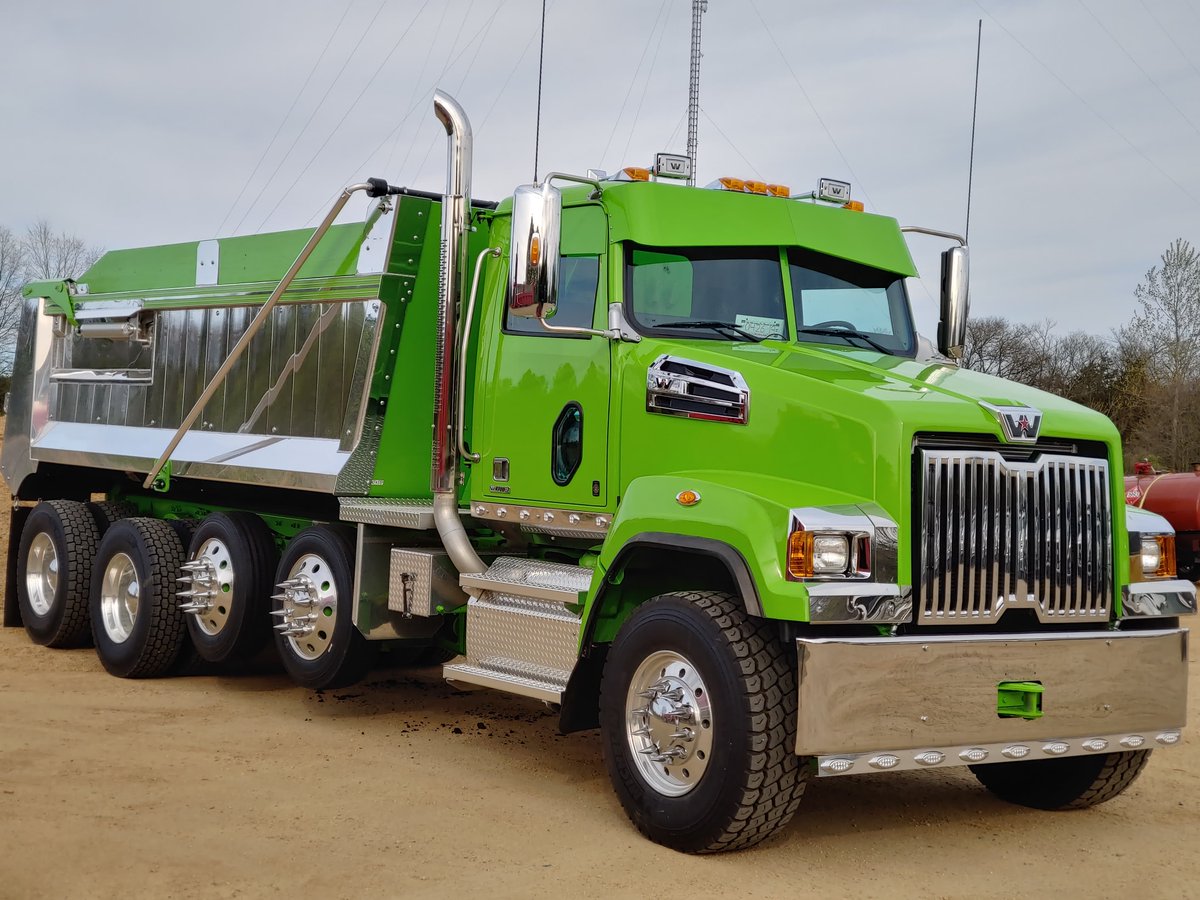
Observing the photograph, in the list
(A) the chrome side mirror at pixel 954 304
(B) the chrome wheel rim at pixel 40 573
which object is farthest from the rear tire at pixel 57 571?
(A) the chrome side mirror at pixel 954 304

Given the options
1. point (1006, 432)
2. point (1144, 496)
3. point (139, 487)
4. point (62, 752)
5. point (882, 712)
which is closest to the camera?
point (882, 712)

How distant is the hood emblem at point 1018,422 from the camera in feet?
18.3

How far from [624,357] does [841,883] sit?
8.35ft

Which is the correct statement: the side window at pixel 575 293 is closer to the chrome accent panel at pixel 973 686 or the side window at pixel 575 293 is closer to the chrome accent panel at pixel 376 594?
the chrome accent panel at pixel 376 594

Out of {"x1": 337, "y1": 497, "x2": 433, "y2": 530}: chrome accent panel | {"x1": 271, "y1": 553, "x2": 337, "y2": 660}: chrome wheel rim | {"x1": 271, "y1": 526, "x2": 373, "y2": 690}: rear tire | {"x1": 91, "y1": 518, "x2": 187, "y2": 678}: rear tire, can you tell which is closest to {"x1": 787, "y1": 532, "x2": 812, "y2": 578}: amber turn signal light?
{"x1": 337, "y1": 497, "x2": 433, "y2": 530}: chrome accent panel

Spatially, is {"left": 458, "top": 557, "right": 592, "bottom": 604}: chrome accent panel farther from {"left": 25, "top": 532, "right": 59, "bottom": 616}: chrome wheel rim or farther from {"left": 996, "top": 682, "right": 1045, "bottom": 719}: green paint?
{"left": 25, "top": 532, "right": 59, "bottom": 616}: chrome wheel rim

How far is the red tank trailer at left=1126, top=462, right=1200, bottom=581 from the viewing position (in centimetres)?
1784

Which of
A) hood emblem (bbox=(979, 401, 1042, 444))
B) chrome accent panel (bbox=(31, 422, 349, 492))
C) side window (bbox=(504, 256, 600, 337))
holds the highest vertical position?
side window (bbox=(504, 256, 600, 337))

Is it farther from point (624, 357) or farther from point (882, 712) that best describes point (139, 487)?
point (882, 712)

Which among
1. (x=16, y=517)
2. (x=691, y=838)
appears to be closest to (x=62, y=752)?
(x=691, y=838)

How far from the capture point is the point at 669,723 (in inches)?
223

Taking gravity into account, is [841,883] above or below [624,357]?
below

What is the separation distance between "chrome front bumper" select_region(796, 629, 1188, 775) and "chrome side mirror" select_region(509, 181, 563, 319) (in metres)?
1.91

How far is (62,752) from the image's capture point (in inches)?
284
